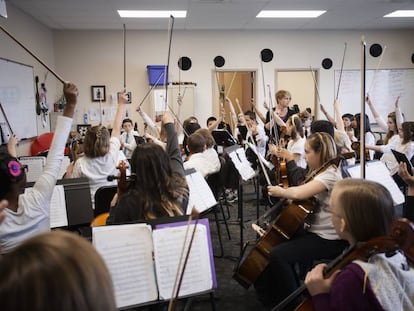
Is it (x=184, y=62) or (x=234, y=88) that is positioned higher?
(x=184, y=62)

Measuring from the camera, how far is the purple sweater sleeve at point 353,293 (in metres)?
1.16

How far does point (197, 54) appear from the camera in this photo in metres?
7.30

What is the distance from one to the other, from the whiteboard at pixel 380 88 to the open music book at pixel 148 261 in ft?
22.5

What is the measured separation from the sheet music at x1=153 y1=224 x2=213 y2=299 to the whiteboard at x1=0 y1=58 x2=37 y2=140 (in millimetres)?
3877

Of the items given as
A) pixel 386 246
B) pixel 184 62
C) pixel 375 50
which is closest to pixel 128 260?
pixel 386 246

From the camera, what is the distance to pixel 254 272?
7.66 ft

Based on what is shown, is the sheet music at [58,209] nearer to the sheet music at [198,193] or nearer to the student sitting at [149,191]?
the student sitting at [149,191]

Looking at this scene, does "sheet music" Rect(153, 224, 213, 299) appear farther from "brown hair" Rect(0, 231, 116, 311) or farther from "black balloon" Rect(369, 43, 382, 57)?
"black balloon" Rect(369, 43, 382, 57)

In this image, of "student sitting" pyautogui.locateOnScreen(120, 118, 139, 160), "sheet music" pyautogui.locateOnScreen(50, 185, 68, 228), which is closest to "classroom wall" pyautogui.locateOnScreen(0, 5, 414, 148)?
"student sitting" pyautogui.locateOnScreen(120, 118, 139, 160)

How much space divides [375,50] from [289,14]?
8.29 feet

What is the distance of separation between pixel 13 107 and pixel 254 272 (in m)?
4.24

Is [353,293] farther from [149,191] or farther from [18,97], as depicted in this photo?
[18,97]

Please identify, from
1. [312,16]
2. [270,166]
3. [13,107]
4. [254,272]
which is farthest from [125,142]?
[312,16]

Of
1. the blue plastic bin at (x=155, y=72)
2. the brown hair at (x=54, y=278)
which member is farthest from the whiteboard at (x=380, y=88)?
the brown hair at (x=54, y=278)
